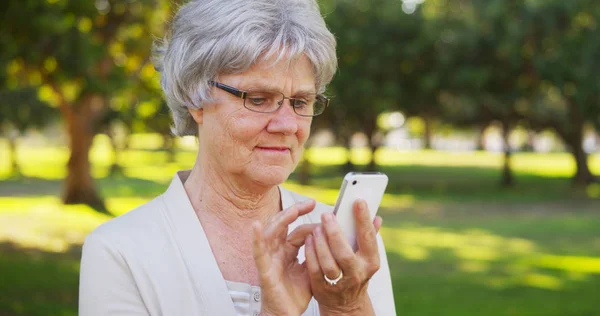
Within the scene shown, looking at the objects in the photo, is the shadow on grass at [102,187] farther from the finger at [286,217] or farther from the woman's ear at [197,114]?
the finger at [286,217]

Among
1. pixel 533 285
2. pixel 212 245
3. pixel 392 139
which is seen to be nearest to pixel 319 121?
pixel 533 285

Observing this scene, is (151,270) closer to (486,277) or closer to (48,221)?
(486,277)

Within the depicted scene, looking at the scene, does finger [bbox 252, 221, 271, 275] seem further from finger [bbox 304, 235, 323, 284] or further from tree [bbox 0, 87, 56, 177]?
tree [bbox 0, 87, 56, 177]

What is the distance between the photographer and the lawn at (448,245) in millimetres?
10898

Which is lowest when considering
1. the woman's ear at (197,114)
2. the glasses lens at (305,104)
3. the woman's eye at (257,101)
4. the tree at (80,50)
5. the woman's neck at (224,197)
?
the tree at (80,50)

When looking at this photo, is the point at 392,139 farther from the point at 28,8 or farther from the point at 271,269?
the point at 271,269

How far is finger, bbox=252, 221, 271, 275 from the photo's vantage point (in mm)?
1893

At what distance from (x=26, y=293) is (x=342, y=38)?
71.9 feet

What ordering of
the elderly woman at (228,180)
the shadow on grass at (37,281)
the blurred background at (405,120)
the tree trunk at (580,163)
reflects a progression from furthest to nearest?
the tree trunk at (580,163) < the blurred background at (405,120) < the shadow on grass at (37,281) < the elderly woman at (228,180)

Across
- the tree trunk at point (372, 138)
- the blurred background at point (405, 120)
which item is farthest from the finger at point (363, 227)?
the tree trunk at point (372, 138)

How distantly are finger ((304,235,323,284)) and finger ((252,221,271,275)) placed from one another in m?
0.11

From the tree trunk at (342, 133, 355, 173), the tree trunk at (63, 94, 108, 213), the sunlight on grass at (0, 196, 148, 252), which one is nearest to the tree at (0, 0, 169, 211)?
the tree trunk at (63, 94, 108, 213)

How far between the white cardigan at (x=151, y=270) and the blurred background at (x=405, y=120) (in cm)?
447

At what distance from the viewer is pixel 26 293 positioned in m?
11.0
